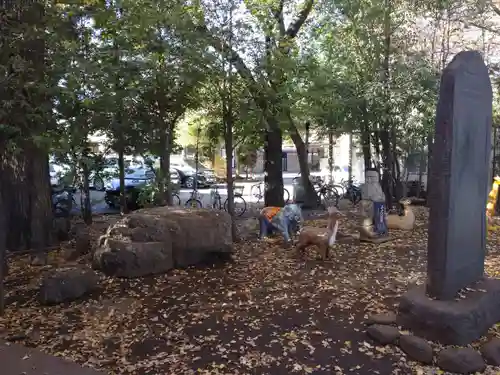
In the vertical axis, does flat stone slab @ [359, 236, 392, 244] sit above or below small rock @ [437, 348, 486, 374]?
above

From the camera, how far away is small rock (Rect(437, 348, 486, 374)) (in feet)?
12.6

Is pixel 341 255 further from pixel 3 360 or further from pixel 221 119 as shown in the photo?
pixel 3 360

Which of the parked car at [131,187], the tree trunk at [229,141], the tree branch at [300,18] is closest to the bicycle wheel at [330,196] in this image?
the parked car at [131,187]

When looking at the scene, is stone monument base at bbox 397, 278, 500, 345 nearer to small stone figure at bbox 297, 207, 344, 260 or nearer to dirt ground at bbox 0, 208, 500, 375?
dirt ground at bbox 0, 208, 500, 375

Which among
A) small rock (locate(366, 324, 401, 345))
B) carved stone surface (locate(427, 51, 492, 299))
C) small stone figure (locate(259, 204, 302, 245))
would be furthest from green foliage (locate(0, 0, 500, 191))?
small rock (locate(366, 324, 401, 345))

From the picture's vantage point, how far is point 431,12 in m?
12.0

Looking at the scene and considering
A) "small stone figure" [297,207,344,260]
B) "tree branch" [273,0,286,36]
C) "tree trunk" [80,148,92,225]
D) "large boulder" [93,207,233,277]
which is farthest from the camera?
"tree trunk" [80,148,92,225]

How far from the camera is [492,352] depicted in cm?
402

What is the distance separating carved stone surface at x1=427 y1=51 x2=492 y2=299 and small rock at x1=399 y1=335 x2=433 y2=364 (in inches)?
19.9

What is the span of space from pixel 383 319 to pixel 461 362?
0.97 metres

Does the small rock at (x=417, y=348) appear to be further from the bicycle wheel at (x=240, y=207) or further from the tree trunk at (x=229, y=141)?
A: the bicycle wheel at (x=240, y=207)

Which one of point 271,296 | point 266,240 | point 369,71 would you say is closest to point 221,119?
point 266,240

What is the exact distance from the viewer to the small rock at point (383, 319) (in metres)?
4.68

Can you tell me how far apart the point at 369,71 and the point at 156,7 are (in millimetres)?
6888
